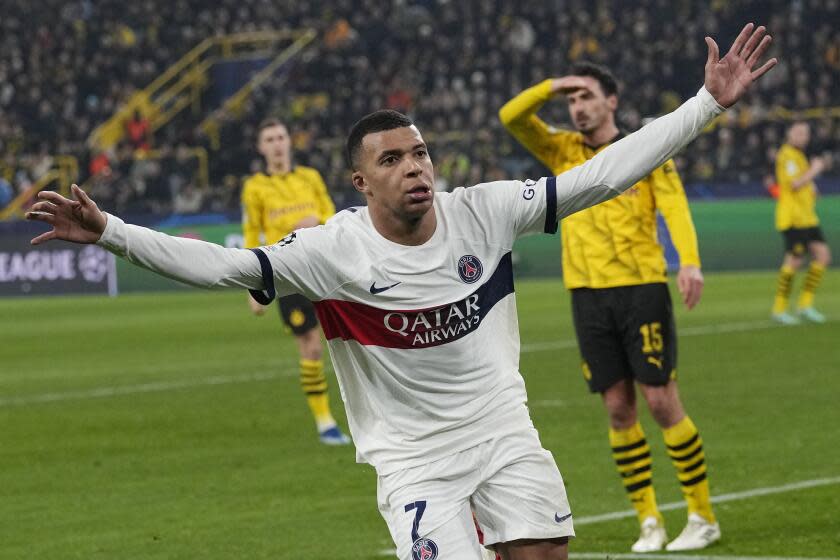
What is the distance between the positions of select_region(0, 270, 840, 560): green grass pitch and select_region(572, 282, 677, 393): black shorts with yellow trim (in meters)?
0.81

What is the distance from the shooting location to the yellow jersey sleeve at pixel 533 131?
7844mm

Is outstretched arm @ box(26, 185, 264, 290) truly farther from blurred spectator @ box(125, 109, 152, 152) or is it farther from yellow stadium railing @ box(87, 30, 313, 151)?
yellow stadium railing @ box(87, 30, 313, 151)

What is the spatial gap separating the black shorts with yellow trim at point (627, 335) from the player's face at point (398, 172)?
2826mm

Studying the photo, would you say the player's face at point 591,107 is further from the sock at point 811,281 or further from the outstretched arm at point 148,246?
→ the sock at point 811,281

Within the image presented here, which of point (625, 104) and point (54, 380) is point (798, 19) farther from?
point (54, 380)

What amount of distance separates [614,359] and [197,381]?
8968 millimetres

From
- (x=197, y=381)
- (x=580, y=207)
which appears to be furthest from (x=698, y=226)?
(x=580, y=207)

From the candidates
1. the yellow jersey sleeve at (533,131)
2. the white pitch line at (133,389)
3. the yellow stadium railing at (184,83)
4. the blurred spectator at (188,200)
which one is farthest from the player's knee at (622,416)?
the yellow stadium railing at (184,83)

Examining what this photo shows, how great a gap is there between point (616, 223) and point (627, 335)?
551 mm

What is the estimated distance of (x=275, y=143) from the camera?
12.1 meters

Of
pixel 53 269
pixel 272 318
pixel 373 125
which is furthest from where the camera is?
pixel 53 269

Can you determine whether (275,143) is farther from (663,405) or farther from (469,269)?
(469,269)

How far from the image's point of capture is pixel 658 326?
787cm

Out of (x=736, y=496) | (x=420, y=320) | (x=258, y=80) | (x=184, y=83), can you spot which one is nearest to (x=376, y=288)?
(x=420, y=320)
